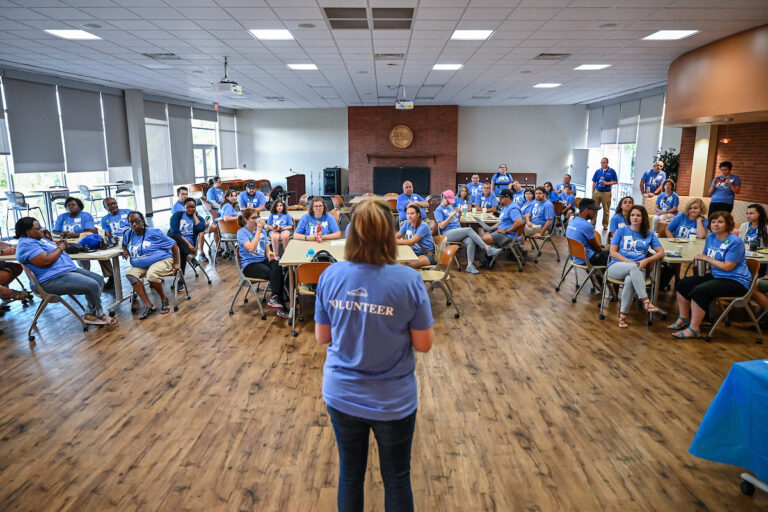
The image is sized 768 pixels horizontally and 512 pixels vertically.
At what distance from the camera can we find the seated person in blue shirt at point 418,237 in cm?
582

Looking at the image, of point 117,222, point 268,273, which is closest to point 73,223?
point 117,222

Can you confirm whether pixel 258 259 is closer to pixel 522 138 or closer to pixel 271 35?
pixel 271 35

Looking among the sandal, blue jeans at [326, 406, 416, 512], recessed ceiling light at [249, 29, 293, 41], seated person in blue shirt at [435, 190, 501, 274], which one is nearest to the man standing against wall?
seated person in blue shirt at [435, 190, 501, 274]

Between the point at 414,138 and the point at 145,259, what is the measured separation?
42.8 ft

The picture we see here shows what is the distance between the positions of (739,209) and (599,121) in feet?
26.8

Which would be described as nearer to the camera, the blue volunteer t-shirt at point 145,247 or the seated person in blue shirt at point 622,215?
the blue volunteer t-shirt at point 145,247

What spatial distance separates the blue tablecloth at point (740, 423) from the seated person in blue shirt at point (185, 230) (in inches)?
246

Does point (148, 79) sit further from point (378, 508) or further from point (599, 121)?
point (599, 121)

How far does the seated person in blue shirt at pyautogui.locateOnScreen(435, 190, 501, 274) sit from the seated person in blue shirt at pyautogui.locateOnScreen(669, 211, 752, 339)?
3188 millimetres

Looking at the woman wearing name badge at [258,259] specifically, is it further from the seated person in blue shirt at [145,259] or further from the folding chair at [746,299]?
the folding chair at [746,299]

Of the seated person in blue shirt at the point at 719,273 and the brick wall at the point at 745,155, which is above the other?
the brick wall at the point at 745,155

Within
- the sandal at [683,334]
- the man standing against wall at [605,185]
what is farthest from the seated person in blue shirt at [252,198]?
the man standing against wall at [605,185]

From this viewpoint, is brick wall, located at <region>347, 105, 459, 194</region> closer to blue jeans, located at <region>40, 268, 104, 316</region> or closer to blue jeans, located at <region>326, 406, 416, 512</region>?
blue jeans, located at <region>40, 268, 104, 316</region>

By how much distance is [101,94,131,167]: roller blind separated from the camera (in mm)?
12328
